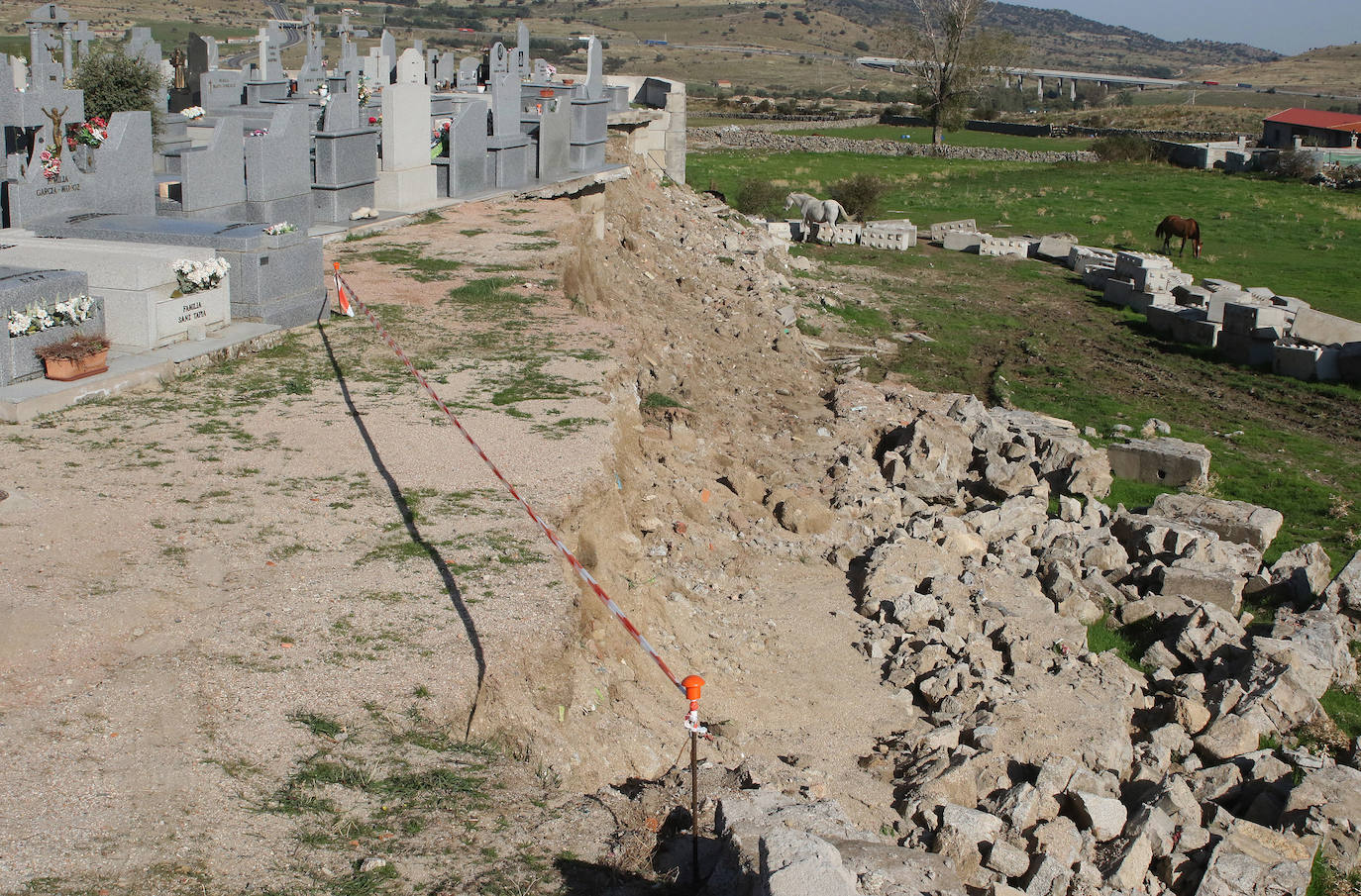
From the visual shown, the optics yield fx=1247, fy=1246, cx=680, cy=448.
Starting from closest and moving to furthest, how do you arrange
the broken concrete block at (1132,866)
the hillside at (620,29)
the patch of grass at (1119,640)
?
the broken concrete block at (1132,866), the patch of grass at (1119,640), the hillside at (620,29)

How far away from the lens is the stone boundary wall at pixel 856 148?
198 feet

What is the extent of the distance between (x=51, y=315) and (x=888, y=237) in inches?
985

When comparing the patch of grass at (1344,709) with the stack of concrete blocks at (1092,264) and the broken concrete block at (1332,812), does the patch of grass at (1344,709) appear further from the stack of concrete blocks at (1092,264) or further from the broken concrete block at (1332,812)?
the stack of concrete blocks at (1092,264)

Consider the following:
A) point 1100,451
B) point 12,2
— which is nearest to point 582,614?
point 1100,451

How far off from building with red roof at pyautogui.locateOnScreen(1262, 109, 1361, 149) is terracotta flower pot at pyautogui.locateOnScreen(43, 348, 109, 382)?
2350 inches

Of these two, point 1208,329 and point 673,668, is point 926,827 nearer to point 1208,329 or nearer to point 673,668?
point 673,668

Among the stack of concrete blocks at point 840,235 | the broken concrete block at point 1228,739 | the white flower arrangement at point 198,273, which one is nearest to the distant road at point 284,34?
the stack of concrete blocks at point 840,235

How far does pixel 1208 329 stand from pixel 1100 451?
987 centimetres

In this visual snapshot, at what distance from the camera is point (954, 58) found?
6931 cm

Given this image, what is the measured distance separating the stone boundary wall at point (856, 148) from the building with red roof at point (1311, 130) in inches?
439

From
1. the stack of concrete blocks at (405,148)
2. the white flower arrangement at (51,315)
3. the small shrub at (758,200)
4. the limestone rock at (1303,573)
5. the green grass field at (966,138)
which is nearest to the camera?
the white flower arrangement at (51,315)

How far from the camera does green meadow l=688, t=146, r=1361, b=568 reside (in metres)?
17.1

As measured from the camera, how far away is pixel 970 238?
1334 inches

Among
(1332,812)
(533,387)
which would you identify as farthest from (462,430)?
(1332,812)
